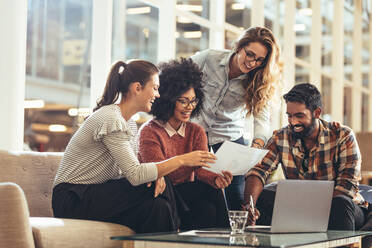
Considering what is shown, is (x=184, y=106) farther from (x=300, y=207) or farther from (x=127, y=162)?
(x=300, y=207)

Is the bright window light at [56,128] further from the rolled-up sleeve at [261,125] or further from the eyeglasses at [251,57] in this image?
the eyeglasses at [251,57]

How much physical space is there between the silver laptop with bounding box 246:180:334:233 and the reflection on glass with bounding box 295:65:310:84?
211 inches

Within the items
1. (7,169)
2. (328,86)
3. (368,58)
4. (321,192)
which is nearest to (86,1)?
(7,169)

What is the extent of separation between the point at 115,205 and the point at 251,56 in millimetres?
1105

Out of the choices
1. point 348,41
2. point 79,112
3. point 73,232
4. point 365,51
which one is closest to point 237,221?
point 73,232

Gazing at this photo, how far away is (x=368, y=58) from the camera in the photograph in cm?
1112

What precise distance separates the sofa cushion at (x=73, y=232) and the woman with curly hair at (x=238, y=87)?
40.7 inches

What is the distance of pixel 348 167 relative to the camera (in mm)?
3430

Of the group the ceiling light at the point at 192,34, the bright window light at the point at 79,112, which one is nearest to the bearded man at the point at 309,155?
the bright window light at the point at 79,112

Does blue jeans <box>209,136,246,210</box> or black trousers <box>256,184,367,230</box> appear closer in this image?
black trousers <box>256,184,367,230</box>

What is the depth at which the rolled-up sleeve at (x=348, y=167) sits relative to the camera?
339 centimetres

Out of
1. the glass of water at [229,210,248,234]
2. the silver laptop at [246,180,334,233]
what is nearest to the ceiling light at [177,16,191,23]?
the silver laptop at [246,180,334,233]

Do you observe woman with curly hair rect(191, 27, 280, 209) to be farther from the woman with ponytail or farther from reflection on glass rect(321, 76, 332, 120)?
reflection on glass rect(321, 76, 332, 120)

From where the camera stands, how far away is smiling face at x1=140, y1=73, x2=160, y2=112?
2.96 meters
